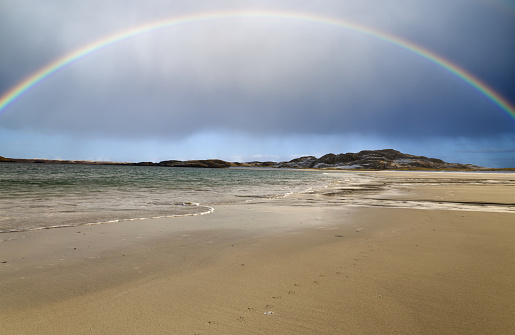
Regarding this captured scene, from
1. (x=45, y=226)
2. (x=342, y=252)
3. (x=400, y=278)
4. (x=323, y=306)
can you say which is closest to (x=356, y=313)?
(x=323, y=306)

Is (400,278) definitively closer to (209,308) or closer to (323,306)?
(323,306)

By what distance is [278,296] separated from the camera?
3711mm

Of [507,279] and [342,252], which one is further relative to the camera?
[342,252]

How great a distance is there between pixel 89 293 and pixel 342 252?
4.23 m

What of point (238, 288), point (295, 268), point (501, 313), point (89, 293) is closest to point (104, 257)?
point (89, 293)

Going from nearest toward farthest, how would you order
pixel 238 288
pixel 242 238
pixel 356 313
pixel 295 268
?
pixel 356 313 < pixel 238 288 < pixel 295 268 < pixel 242 238

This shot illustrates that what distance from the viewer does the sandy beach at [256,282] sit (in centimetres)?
308

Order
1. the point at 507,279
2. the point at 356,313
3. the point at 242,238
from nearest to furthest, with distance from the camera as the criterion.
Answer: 1. the point at 356,313
2. the point at 507,279
3. the point at 242,238

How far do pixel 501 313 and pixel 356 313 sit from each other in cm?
156

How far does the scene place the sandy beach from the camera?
121 inches

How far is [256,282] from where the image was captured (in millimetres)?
4207

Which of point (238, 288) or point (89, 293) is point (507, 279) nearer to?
point (238, 288)

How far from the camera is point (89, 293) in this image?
12.4 ft

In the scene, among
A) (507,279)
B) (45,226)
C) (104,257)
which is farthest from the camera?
(45,226)
